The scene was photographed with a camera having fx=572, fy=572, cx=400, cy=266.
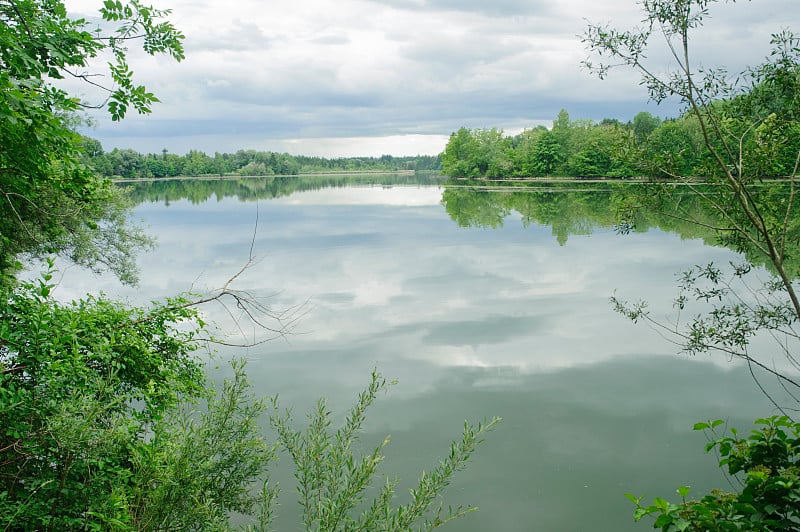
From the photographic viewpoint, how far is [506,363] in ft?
45.3

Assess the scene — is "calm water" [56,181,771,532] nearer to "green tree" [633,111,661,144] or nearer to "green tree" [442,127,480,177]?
"green tree" [633,111,661,144]

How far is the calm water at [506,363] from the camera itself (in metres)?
8.91

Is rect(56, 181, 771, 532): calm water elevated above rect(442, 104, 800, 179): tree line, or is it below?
below

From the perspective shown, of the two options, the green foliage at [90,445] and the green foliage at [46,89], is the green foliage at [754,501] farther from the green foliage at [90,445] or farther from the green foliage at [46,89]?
the green foliage at [46,89]

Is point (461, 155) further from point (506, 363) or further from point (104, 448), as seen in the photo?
point (104, 448)

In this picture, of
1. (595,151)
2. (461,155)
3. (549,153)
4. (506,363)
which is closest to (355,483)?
(506,363)

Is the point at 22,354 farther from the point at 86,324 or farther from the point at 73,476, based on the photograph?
the point at 73,476

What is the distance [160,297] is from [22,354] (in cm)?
1413

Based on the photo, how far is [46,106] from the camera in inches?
242

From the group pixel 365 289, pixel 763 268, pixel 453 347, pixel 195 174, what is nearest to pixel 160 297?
pixel 365 289

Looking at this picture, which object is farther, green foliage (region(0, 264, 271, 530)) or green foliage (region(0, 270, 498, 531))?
green foliage (region(0, 264, 271, 530))

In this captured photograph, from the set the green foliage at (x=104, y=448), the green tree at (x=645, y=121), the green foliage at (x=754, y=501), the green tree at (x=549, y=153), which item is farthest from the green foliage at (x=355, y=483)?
the green tree at (x=549, y=153)

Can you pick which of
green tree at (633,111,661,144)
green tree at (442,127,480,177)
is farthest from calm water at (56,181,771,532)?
green tree at (442,127,480,177)

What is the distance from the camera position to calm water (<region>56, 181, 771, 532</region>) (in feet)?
29.2
